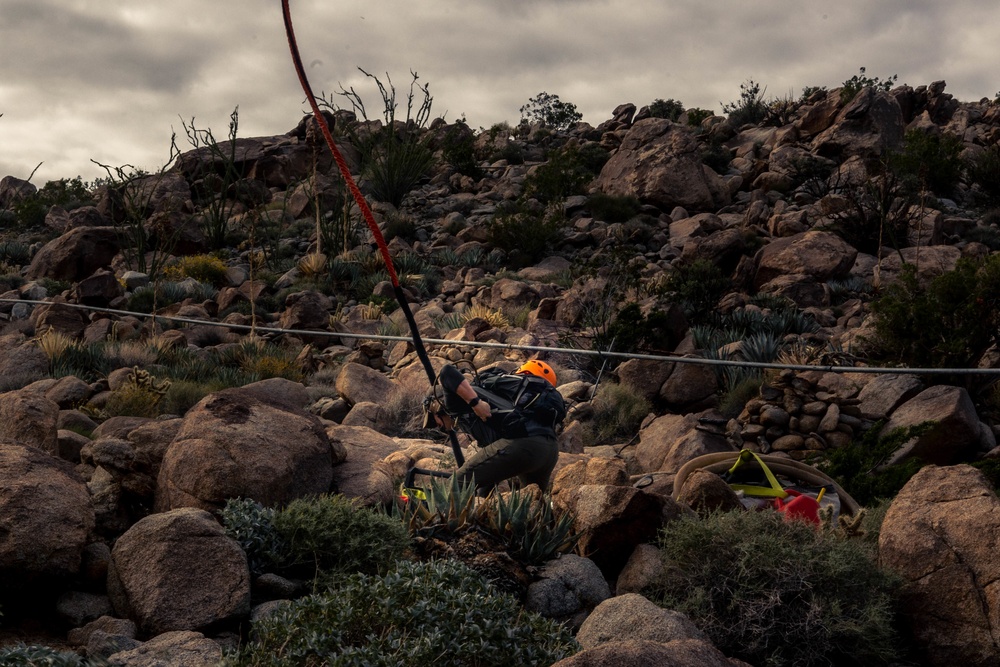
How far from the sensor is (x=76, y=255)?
20.8m

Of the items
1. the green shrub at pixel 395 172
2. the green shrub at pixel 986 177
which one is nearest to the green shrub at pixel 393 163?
the green shrub at pixel 395 172

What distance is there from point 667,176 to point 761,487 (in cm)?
1780

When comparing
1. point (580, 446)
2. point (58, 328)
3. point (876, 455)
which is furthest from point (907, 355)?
point (58, 328)

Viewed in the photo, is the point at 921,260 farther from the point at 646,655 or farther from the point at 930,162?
the point at 646,655

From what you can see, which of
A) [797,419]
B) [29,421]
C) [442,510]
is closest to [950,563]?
[442,510]

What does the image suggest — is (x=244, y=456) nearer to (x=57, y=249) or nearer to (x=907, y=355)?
(x=907, y=355)

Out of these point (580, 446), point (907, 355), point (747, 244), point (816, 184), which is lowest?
point (580, 446)

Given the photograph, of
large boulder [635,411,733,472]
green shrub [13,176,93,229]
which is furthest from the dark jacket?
green shrub [13,176,93,229]

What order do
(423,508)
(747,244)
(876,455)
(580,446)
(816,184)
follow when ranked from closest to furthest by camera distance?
1. (423,508)
2. (876,455)
3. (580,446)
4. (747,244)
5. (816,184)

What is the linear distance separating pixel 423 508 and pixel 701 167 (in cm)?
1976

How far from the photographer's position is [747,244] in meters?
18.5

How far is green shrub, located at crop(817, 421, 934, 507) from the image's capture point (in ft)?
24.4

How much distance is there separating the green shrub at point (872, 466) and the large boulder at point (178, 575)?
484cm

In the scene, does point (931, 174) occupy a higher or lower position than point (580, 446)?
higher
